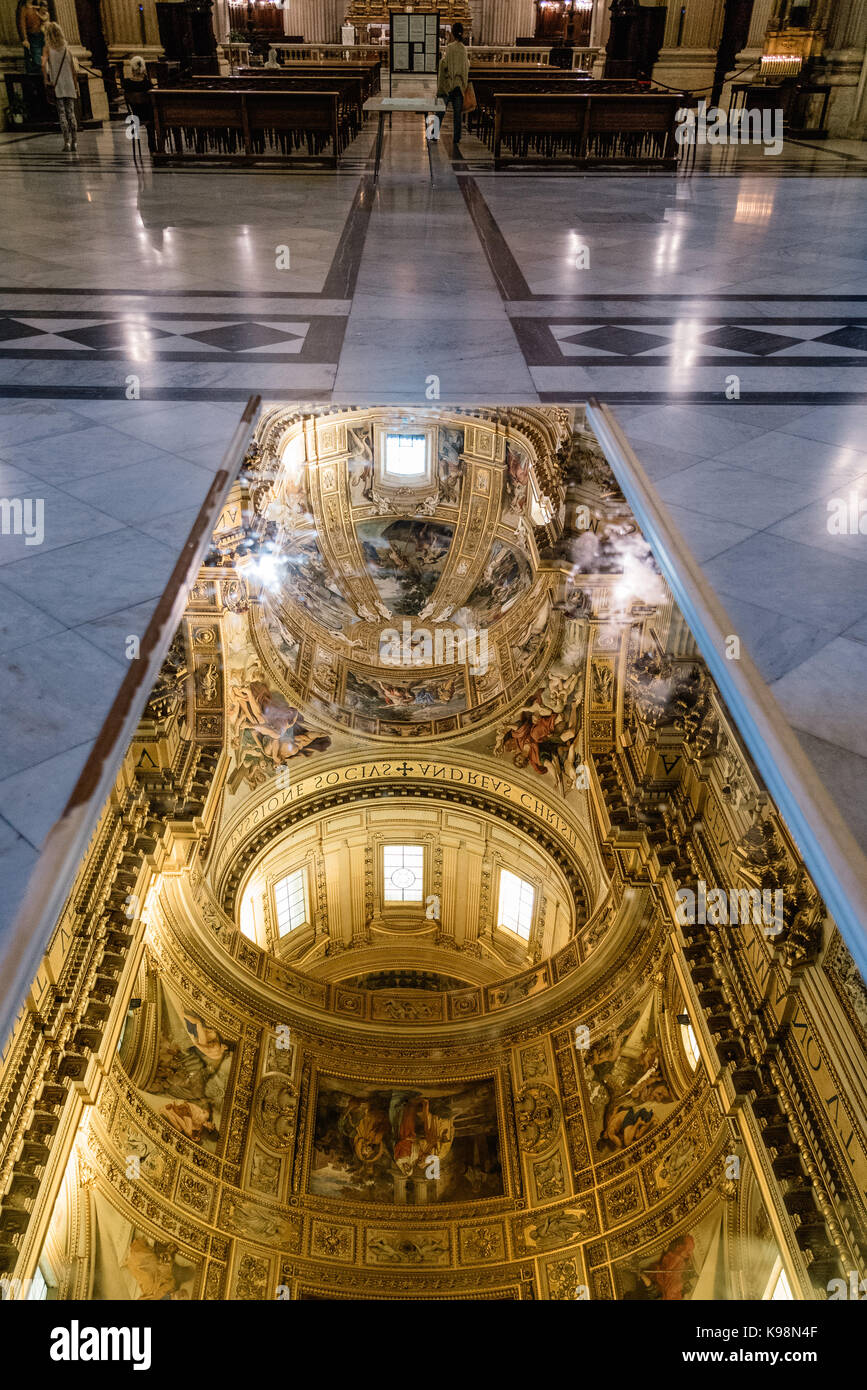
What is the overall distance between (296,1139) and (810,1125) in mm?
2577

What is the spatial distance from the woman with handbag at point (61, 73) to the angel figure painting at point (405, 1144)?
52.6ft

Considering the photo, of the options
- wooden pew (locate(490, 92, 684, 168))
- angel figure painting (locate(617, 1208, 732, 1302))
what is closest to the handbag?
wooden pew (locate(490, 92, 684, 168))

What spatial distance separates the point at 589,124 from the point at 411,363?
11557 millimetres

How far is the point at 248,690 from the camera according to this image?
574 centimetres

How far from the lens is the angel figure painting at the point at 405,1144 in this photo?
495 cm

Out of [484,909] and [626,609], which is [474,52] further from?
[626,609]

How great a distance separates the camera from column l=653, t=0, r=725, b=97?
68.4 feet

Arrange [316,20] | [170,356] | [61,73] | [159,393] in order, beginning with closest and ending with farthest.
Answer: [159,393]
[170,356]
[61,73]
[316,20]

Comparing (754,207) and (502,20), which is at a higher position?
(502,20)

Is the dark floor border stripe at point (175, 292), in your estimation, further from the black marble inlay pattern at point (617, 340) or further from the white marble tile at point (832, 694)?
the white marble tile at point (832, 694)

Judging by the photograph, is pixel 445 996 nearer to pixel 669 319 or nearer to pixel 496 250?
pixel 669 319

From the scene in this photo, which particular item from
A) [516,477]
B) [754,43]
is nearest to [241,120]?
[754,43]

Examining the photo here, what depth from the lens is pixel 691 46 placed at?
21.2 meters

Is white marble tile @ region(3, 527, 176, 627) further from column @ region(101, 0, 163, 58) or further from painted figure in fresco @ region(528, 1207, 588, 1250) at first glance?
column @ region(101, 0, 163, 58)
